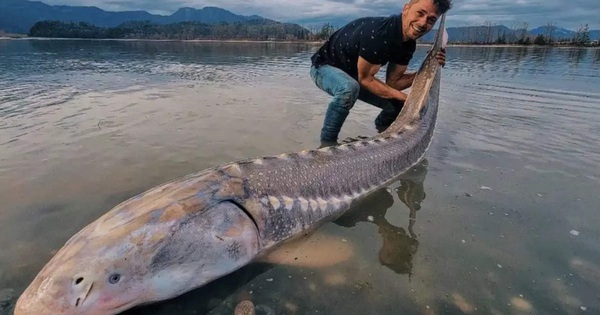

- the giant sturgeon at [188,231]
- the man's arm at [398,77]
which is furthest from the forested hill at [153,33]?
the giant sturgeon at [188,231]

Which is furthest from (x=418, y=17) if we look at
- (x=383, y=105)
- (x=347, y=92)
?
(x=383, y=105)

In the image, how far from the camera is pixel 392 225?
3184 millimetres

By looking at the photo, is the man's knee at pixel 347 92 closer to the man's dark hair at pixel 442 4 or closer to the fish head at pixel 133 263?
the man's dark hair at pixel 442 4

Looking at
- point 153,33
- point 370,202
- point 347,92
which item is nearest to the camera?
Result: point 370,202

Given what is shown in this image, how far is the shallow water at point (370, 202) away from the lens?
2.35 m

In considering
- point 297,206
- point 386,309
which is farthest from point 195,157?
point 386,309

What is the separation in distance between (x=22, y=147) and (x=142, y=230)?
3.78 meters

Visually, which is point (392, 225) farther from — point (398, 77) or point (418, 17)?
point (398, 77)

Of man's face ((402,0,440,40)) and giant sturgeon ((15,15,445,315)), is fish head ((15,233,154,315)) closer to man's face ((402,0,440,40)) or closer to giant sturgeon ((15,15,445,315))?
giant sturgeon ((15,15,445,315))

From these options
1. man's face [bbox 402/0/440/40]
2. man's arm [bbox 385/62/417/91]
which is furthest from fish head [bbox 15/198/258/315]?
man's arm [bbox 385/62/417/91]

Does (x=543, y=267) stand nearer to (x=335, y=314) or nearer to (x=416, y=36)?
(x=335, y=314)

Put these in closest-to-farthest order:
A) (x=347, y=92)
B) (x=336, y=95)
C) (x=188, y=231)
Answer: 1. (x=188, y=231)
2. (x=347, y=92)
3. (x=336, y=95)

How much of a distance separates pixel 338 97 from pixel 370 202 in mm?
1832

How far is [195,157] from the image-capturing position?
463cm
